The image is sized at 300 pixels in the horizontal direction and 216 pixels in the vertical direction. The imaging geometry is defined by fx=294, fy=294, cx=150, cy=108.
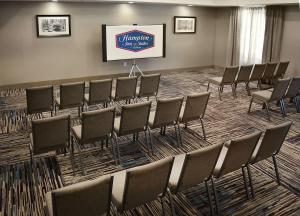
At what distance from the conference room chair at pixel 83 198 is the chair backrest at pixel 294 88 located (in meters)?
5.07

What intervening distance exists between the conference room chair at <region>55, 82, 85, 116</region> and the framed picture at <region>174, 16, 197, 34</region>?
611cm

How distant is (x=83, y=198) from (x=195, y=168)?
1.08m

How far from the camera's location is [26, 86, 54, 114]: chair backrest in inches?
200

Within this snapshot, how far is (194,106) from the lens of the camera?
470 cm

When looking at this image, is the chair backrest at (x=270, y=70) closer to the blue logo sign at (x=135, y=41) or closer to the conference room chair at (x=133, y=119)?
the blue logo sign at (x=135, y=41)

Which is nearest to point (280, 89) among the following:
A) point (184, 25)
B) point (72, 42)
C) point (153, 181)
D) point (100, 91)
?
point (100, 91)

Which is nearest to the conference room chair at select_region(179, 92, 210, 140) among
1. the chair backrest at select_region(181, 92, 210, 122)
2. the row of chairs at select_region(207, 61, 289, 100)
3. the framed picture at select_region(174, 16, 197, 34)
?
the chair backrest at select_region(181, 92, 210, 122)

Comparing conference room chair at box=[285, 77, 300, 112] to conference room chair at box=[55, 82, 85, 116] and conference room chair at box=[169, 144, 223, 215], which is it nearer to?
conference room chair at box=[169, 144, 223, 215]

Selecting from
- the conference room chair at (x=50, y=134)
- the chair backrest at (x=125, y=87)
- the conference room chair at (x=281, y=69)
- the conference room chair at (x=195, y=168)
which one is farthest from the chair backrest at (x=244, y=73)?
the conference room chair at (x=50, y=134)

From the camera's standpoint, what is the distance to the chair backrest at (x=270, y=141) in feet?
10.6

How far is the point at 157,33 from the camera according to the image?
32.1 ft

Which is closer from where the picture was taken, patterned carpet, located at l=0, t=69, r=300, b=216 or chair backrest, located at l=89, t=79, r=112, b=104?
patterned carpet, located at l=0, t=69, r=300, b=216

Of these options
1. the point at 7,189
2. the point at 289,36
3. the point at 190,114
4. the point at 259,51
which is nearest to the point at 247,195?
the point at 190,114

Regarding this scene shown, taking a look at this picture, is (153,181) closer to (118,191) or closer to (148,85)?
(118,191)
